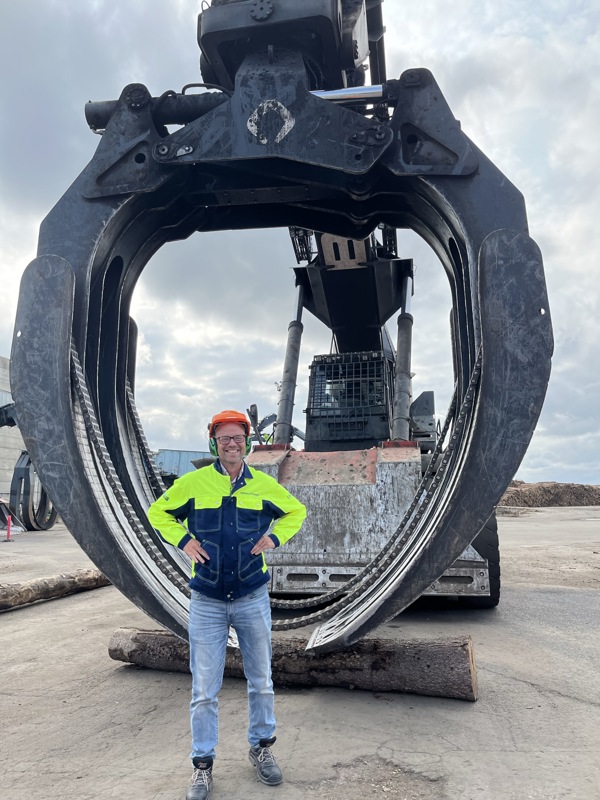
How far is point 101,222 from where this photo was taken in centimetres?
301

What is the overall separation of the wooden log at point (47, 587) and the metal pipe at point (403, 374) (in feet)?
11.9

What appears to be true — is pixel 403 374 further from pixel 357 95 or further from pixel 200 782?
pixel 200 782

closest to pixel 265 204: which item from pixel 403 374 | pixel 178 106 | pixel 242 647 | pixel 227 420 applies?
pixel 178 106

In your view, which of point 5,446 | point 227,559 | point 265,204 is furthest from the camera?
point 5,446

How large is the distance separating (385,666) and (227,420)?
5.01 feet

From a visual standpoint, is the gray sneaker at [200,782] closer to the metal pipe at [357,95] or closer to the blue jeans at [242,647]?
the blue jeans at [242,647]

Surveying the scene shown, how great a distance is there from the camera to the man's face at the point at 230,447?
251cm

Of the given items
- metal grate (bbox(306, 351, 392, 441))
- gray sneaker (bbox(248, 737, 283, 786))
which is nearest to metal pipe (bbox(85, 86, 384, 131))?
gray sneaker (bbox(248, 737, 283, 786))

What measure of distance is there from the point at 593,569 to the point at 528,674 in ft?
17.0

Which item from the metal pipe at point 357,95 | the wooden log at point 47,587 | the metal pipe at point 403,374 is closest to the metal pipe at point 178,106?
the metal pipe at point 357,95

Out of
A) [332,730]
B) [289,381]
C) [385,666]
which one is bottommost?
[332,730]

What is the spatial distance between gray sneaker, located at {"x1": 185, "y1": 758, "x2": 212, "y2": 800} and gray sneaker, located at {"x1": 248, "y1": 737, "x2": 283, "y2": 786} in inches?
7.3

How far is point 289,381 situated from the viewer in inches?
254

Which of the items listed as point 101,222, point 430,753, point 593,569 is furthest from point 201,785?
point 593,569
